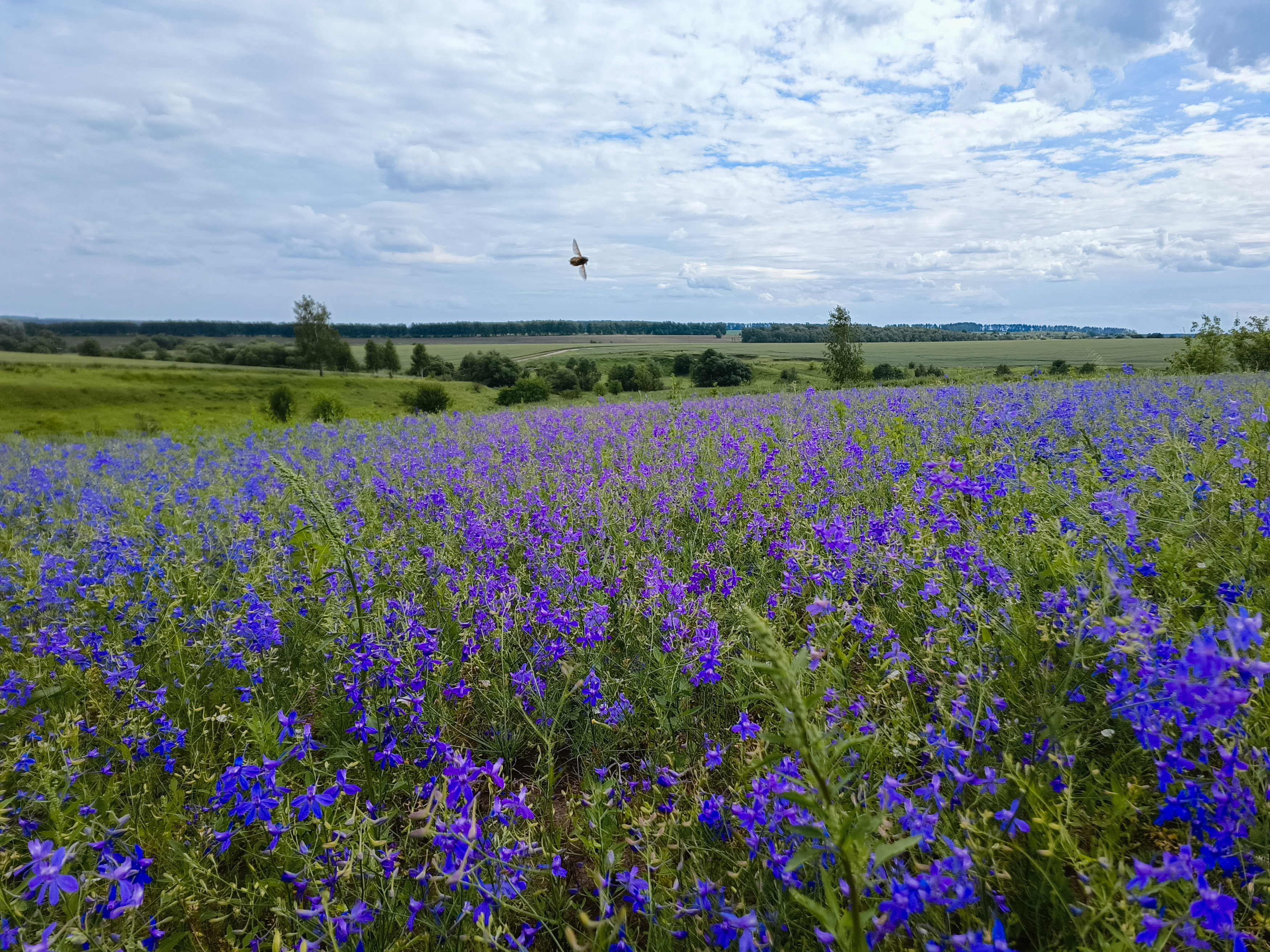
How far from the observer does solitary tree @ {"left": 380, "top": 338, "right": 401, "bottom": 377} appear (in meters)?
104

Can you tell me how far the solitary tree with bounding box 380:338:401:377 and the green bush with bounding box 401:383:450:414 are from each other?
152 feet

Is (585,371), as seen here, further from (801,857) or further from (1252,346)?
(801,857)

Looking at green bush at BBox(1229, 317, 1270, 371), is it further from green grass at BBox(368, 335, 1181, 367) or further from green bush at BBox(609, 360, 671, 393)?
green bush at BBox(609, 360, 671, 393)

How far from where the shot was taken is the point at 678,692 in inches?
106

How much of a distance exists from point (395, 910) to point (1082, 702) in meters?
2.40

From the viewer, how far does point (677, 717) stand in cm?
253

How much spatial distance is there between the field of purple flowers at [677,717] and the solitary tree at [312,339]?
105409 mm

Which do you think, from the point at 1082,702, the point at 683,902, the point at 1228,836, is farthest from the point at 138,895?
the point at 1082,702

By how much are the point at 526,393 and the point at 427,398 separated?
9.59 meters

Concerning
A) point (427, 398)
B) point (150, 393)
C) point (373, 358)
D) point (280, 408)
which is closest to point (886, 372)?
point (280, 408)

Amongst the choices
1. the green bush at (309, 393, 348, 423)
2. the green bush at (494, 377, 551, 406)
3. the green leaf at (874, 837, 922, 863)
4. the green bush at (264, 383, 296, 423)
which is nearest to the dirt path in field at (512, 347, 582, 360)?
the green bush at (494, 377, 551, 406)

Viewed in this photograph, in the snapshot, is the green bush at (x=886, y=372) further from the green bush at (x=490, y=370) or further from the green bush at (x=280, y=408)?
the green bush at (x=490, y=370)

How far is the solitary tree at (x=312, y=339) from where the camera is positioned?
9606 cm

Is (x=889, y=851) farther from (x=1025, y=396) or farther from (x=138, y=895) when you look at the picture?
(x=1025, y=396)
